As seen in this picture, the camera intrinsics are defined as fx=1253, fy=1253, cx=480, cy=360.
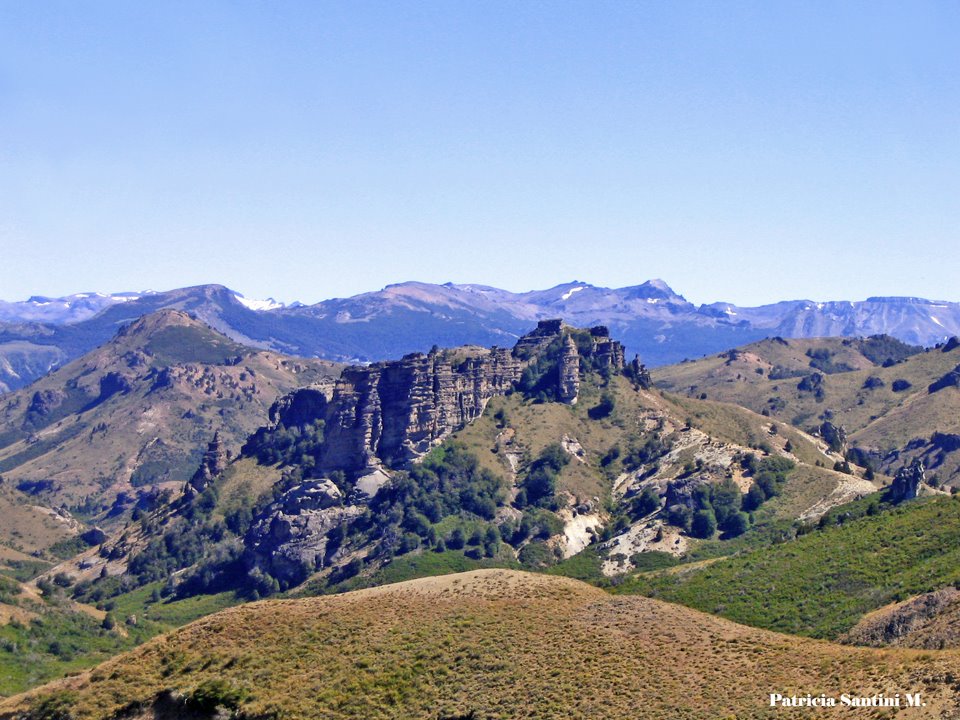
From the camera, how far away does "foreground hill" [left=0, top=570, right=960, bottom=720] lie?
264 ft

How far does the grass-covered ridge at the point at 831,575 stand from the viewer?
112 meters

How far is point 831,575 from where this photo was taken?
411 feet

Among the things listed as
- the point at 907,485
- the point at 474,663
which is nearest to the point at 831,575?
the point at 474,663

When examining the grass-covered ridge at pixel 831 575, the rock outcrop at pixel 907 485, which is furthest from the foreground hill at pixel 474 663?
the rock outcrop at pixel 907 485

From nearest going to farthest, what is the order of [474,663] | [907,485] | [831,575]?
[474,663], [831,575], [907,485]

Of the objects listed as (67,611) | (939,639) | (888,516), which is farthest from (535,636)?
Answer: (67,611)

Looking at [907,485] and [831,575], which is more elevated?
[907,485]

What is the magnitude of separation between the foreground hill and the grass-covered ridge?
23.4 metres

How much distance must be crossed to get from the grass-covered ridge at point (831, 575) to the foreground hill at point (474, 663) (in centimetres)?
2340

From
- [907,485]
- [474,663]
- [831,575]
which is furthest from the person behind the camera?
[907,485]

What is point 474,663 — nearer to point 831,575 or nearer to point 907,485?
point 831,575

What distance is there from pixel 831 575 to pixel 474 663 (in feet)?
161

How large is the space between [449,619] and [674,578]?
169 ft

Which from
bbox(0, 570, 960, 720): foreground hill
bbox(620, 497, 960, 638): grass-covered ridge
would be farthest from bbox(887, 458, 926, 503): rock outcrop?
bbox(0, 570, 960, 720): foreground hill
